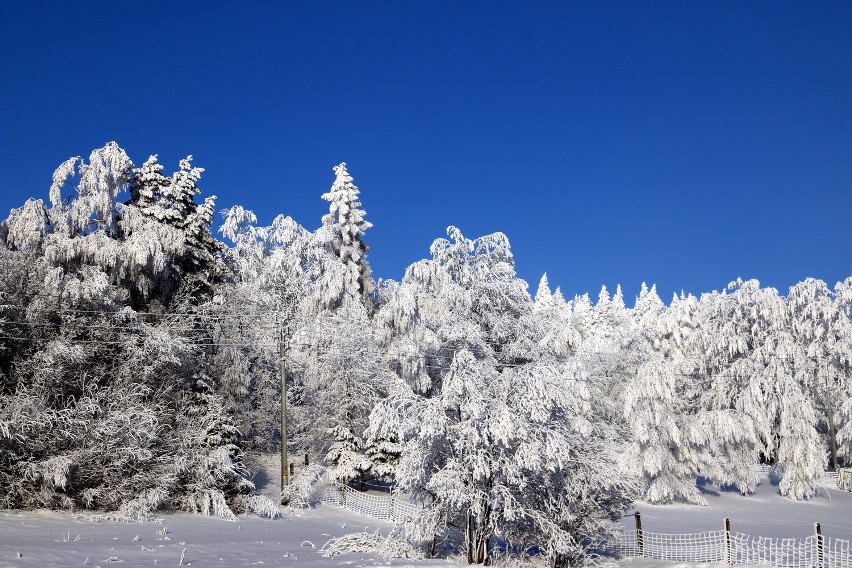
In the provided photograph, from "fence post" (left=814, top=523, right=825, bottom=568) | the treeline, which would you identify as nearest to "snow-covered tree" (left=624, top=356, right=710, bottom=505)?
the treeline

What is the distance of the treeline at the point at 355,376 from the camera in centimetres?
1434

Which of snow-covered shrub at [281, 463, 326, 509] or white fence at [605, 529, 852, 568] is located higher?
snow-covered shrub at [281, 463, 326, 509]

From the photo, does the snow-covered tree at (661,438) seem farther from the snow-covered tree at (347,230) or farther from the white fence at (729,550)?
the snow-covered tree at (347,230)

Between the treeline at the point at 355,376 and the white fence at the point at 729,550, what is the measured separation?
2104mm

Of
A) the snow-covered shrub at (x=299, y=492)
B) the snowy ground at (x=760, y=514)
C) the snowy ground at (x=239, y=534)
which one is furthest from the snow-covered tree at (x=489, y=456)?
the snow-covered shrub at (x=299, y=492)

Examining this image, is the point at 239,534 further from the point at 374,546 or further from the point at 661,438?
the point at 661,438

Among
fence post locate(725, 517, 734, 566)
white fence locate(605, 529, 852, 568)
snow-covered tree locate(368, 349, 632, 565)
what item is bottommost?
white fence locate(605, 529, 852, 568)

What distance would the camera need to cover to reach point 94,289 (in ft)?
62.9

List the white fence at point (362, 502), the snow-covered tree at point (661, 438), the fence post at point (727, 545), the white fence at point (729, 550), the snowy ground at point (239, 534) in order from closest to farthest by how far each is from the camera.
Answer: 1. the snowy ground at point (239, 534)
2. the fence post at point (727, 545)
3. the white fence at point (729, 550)
4. the white fence at point (362, 502)
5. the snow-covered tree at point (661, 438)

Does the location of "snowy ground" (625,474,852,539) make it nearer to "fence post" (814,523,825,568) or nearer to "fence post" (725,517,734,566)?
"fence post" (725,517,734,566)

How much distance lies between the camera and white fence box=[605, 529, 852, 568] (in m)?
16.2

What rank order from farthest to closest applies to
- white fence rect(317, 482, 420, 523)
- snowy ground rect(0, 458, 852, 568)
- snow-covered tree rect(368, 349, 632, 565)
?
white fence rect(317, 482, 420, 523) < snow-covered tree rect(368, 349, 632, 565) < snowy ground rect(0, 458, 852, 568)

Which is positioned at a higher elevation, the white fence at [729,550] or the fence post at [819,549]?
the fence post at [819,549]

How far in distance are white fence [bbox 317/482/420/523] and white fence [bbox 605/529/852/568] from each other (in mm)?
6835
